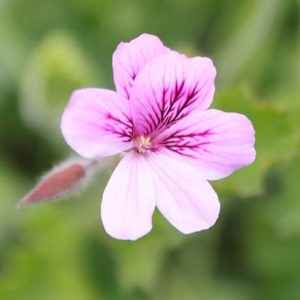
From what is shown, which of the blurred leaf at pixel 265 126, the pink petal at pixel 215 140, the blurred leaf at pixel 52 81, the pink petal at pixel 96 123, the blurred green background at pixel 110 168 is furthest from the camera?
the blurred leaf at pixel 52 81

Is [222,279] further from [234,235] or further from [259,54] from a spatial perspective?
[259,54]

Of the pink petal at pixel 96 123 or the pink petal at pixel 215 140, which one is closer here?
the pink petal at pixel 96 123

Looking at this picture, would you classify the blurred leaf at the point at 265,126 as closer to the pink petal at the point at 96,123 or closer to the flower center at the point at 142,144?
the flower center at the point at 142,144

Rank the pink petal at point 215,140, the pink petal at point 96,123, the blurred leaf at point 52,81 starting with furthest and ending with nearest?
the blurred leaf at point 52,81 → the pink petal at point 215,140 → the pink petal at point 96,123

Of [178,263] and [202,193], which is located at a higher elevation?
[202,193]

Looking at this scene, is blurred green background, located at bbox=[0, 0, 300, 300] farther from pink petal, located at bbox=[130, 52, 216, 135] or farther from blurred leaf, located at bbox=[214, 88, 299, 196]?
pink petal, located at bbox=[130, 52, 216, 135]

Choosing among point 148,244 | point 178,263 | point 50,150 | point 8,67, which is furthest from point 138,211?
point 8,67

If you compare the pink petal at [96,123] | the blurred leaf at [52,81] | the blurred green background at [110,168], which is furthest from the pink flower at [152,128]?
the blurred leaf at [52,81]

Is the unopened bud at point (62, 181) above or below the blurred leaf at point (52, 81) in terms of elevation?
below
